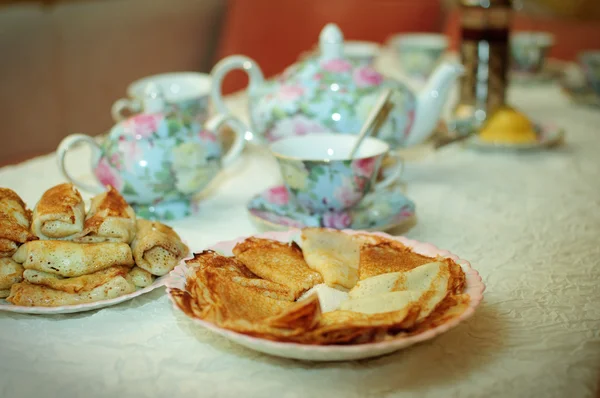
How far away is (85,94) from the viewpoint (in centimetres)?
261

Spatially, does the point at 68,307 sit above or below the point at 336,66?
below

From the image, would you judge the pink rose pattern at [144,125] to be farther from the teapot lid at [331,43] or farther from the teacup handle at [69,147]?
the teapot lid at [331,43]

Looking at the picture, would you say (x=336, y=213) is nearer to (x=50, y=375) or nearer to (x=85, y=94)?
(x=50, y=375)

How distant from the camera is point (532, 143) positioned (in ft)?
4.29

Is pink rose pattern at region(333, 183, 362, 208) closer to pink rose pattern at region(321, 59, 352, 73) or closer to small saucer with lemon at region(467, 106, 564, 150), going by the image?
pink rose pattern at region(321, 59, 352, 73)

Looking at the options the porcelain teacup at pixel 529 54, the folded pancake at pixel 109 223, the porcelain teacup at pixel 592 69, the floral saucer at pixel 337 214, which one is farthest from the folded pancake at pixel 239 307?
the porcelain teacup at pixel 529 54

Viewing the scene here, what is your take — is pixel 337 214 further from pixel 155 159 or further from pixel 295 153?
pixel 155 159

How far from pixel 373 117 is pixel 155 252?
0.42 metres

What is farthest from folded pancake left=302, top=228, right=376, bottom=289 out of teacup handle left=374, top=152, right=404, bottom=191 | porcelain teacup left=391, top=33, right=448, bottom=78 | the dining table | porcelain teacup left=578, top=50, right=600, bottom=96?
porcelain teacup left=391, top=33, right=448, bottom=78

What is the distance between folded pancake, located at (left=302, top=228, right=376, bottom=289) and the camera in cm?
72

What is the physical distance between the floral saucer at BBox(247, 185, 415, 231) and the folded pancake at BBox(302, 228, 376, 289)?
0.38ft

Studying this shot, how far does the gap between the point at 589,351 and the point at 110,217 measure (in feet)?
1.58

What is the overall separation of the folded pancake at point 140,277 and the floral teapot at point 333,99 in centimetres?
50

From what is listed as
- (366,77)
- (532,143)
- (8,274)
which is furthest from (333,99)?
(8,274)
